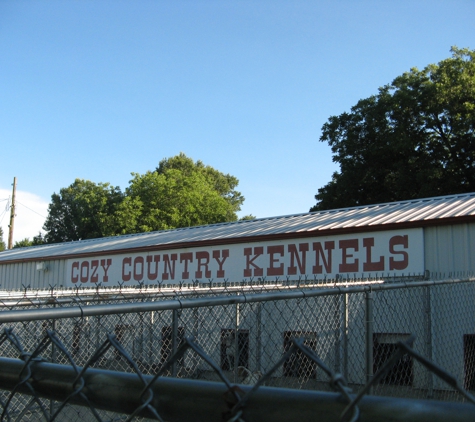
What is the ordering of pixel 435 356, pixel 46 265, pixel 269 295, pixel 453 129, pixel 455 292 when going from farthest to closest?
pixel 453 129 < pixel 46 265 < pixel 455 292 < pixel 435 356 < pixel 269 295

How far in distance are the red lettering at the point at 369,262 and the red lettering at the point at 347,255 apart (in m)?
0.23

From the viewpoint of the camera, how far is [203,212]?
46.7 metres

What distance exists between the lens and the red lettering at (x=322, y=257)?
13.7 metres

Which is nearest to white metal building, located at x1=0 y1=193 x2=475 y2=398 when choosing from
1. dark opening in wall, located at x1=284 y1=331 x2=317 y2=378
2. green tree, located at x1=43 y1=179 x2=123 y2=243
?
dark opening in wall, located at x1=284 y1=331 x2=317 y2=378

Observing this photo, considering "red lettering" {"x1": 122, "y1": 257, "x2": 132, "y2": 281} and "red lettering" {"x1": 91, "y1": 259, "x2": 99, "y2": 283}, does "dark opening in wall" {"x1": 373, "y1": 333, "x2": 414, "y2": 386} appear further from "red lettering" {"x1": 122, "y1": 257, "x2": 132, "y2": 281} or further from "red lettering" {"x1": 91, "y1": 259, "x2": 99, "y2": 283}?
"red lettering" {"x1": 91, "y1": 259, "x2": 99, "y2": 283}

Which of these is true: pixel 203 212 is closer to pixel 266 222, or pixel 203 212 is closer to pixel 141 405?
pixel 266 222

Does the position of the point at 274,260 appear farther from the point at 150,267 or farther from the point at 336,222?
the point at 150,267

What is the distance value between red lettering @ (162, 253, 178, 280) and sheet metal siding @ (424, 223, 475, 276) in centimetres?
781

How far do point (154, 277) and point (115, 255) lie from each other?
2126 mm

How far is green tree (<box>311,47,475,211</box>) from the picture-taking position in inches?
1175

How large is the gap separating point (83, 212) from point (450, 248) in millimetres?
42050

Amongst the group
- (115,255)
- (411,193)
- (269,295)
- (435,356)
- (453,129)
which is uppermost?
(453,129)

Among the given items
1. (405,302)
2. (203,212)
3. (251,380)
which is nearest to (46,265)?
(405,302)

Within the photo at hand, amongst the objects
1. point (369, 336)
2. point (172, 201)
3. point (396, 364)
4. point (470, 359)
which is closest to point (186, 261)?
point (470, 359)
